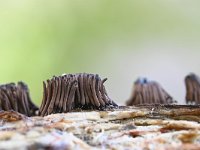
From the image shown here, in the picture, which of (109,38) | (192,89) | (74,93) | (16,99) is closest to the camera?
(74,93)

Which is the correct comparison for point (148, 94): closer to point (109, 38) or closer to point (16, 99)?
point (16, 99)

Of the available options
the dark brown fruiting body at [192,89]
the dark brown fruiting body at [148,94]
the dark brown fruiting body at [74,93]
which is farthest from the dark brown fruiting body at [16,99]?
the dark brown fruiting body at [192,89]

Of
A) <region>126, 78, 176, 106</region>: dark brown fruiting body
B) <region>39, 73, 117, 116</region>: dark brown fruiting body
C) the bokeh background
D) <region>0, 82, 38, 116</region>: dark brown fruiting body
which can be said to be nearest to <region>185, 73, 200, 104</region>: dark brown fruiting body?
<region>126, 78, 176, 106</region>: dark brown fruiting body

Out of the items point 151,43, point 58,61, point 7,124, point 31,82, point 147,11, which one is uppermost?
point 147,11

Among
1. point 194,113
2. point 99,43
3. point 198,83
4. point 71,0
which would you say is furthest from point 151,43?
point 194,113

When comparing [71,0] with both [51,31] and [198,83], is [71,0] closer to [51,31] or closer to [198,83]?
[51,31]

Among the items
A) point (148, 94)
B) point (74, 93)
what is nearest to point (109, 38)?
point (148, 94)
